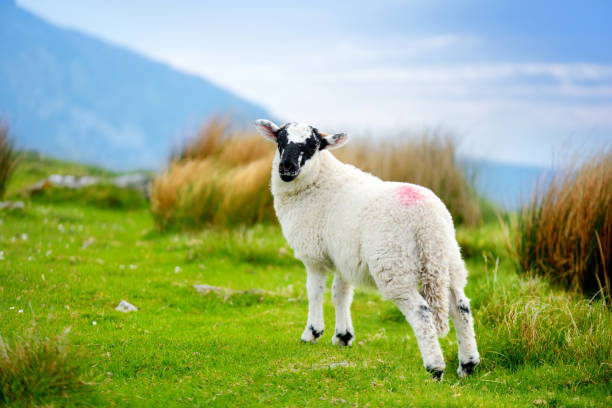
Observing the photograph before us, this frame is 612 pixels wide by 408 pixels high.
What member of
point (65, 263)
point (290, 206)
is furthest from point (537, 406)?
point (65, 263)

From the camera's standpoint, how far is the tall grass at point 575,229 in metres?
8.35

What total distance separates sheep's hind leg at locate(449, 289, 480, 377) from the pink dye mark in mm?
1031

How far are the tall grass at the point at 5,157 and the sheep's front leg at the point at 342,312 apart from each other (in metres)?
11.9

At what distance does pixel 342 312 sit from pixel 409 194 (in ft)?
6.64

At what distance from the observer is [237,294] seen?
810cm

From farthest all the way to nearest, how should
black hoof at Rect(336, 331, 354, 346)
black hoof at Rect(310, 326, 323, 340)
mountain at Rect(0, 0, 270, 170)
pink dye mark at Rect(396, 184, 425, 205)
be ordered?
mountain at Rect(0, 0, 270, 170) → black hoof at Rect(336, 331, 354, 346) → black hoof at Rect(310, 326, 323, 340) → pink dye mark at Rect(396, 184, 425, 205)

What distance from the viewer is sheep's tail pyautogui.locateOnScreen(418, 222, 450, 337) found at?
487 centimetres

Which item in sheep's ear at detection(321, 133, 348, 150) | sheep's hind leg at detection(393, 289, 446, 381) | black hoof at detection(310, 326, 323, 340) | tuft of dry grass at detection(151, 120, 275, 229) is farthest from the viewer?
tuft of dry grass at detection(151, 120, 275, 229)

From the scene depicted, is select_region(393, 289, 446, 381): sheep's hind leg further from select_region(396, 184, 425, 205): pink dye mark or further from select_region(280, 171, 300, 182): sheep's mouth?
select_region(280, 171, 300, 182): sheep's mouth

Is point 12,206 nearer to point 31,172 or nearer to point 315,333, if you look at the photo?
point 31,172

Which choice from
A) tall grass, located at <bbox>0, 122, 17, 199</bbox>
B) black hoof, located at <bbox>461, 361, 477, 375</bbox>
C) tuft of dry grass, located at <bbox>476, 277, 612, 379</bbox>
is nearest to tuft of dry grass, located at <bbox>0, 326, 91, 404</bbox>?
black hoof, located at <bbox>461, 361, 477, 375</bbox>

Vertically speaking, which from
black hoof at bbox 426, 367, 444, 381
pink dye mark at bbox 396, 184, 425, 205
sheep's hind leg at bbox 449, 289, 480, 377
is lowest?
black hoof at bbox 426, 367, 444, 381

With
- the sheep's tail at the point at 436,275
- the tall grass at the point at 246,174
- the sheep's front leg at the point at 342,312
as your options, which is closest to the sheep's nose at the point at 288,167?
the sheep's front leg at the point at 342,312

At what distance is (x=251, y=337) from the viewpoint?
646 centimetres
